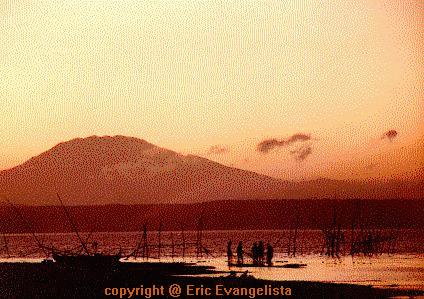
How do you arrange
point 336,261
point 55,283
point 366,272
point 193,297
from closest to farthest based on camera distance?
1. point 193,297
2. point 55,283
3. point 366,272
4. point 336,261

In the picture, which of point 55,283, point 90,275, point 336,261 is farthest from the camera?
point 336,261

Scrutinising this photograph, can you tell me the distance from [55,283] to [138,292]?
330 centimetres

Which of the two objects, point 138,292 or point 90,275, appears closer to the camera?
point 138,292

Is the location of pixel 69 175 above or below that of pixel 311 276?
above

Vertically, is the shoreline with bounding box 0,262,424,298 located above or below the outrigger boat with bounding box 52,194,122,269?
below

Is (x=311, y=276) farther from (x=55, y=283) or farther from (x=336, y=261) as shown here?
(x=336, y=261)

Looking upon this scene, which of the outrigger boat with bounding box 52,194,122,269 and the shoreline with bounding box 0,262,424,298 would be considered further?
the outrigger boat with bounding box 52,194,122,269

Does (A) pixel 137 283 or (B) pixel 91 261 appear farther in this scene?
(B) pixel 91 261

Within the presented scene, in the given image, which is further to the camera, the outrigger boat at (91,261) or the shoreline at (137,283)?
the outrigger boat at (91,261)

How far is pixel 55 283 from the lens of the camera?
16.9 metres

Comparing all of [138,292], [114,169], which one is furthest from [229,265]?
[138,292]

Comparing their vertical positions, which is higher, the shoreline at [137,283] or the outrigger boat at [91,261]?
the outrigger boat at [91,261]

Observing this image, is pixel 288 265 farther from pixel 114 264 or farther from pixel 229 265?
pixel 114 264

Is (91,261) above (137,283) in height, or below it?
above
